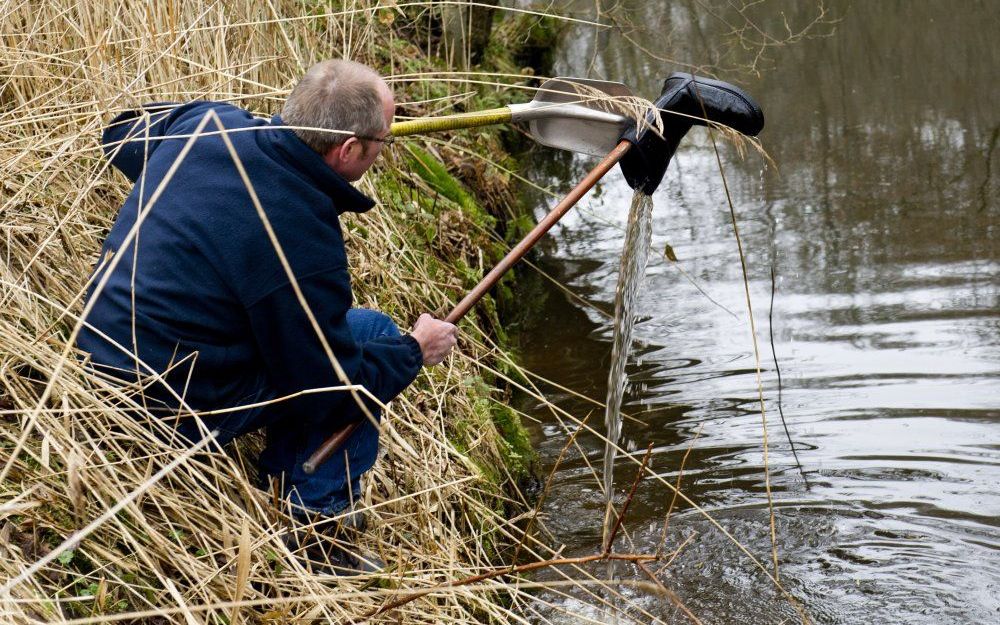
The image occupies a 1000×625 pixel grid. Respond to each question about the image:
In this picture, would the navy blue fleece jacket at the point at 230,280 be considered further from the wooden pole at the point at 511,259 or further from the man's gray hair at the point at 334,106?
the wooden pole at the point at 511,259

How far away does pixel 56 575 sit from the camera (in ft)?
7.57

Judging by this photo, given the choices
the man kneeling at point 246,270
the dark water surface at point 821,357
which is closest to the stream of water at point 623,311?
the dark water surface at point 821,357

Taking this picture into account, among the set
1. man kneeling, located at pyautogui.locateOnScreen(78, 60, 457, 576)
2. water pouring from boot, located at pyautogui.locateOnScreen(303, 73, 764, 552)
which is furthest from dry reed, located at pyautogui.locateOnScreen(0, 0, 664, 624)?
water pouring from boot, located at pyautogui.locateOnScreen(303, 73, 764, 552)

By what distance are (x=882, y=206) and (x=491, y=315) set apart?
12.9 feet

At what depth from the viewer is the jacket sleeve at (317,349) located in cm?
247

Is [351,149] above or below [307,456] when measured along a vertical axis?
above

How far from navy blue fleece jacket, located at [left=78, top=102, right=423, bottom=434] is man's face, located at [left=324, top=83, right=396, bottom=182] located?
1.7 inches

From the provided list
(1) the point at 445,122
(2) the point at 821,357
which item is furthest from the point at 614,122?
(2) the point at 821,357

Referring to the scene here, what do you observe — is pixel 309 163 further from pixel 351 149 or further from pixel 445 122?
pixel 445 122

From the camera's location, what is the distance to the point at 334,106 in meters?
2.55

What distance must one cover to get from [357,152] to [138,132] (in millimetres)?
679

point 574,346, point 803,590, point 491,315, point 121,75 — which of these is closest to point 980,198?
point 574,346

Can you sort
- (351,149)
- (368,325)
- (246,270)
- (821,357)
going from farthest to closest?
(821,357) < (368,325) < (351,149) < (246,270)

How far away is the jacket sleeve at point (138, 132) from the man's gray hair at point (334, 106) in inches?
18.8
